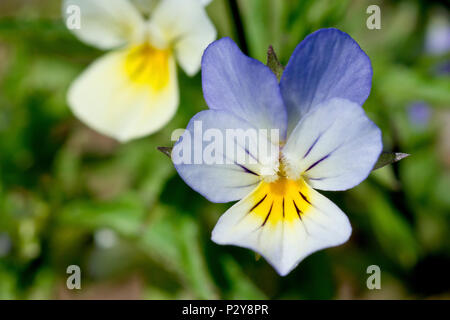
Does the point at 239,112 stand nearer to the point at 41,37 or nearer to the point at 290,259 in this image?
the point at 290,259

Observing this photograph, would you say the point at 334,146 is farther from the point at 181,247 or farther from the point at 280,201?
the point at 181,247

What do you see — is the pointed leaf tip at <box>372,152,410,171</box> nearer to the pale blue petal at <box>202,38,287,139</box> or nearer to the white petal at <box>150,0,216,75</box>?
the pale blue petal at <box>202,38,287,139</box>

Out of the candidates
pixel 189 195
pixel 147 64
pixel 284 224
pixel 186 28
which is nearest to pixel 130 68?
pixel 147 64

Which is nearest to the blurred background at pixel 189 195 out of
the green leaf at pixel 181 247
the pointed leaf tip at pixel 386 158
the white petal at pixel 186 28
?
the green leaf at pixel 181 247

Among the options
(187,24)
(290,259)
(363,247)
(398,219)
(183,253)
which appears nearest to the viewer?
(290,259)

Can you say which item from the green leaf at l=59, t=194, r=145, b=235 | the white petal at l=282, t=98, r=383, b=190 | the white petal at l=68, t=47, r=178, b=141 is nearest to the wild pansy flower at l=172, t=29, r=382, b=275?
the white petal at l=282, t=98, r=383, b=190

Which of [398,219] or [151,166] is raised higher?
[151,166]
